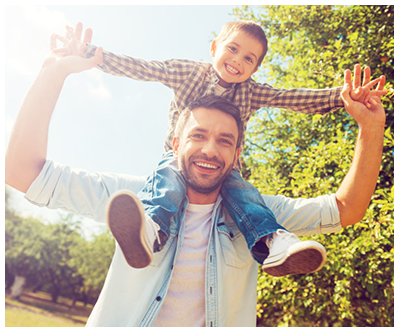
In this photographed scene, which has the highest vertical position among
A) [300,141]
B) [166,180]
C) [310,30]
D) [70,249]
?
[310,30]

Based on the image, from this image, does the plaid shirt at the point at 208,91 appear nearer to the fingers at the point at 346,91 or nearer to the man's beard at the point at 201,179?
the fingers at the point at 346,91

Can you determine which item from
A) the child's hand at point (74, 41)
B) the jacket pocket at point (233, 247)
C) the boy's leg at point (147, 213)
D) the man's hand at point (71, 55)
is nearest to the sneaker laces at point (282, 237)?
the jacket pocket at point (233, 247)

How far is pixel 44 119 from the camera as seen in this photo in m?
1.45

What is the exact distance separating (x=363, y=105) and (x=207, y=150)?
998 mm

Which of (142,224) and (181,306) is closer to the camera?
(142,224)

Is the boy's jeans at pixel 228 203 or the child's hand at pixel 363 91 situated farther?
the child's hand at pixel 363 91

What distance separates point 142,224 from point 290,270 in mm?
704

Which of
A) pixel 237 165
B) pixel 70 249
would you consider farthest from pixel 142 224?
pixel 70 249

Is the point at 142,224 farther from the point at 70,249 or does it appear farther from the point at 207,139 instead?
the point at 70,249

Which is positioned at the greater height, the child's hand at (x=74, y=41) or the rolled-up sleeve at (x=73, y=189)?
the child's hand at (x=74, y=41)

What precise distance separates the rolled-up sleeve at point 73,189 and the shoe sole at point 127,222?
46 centimetres

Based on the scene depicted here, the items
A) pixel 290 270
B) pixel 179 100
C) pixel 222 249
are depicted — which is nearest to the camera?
pixel 290 270

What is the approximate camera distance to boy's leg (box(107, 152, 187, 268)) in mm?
1233

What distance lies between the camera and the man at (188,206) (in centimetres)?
148
